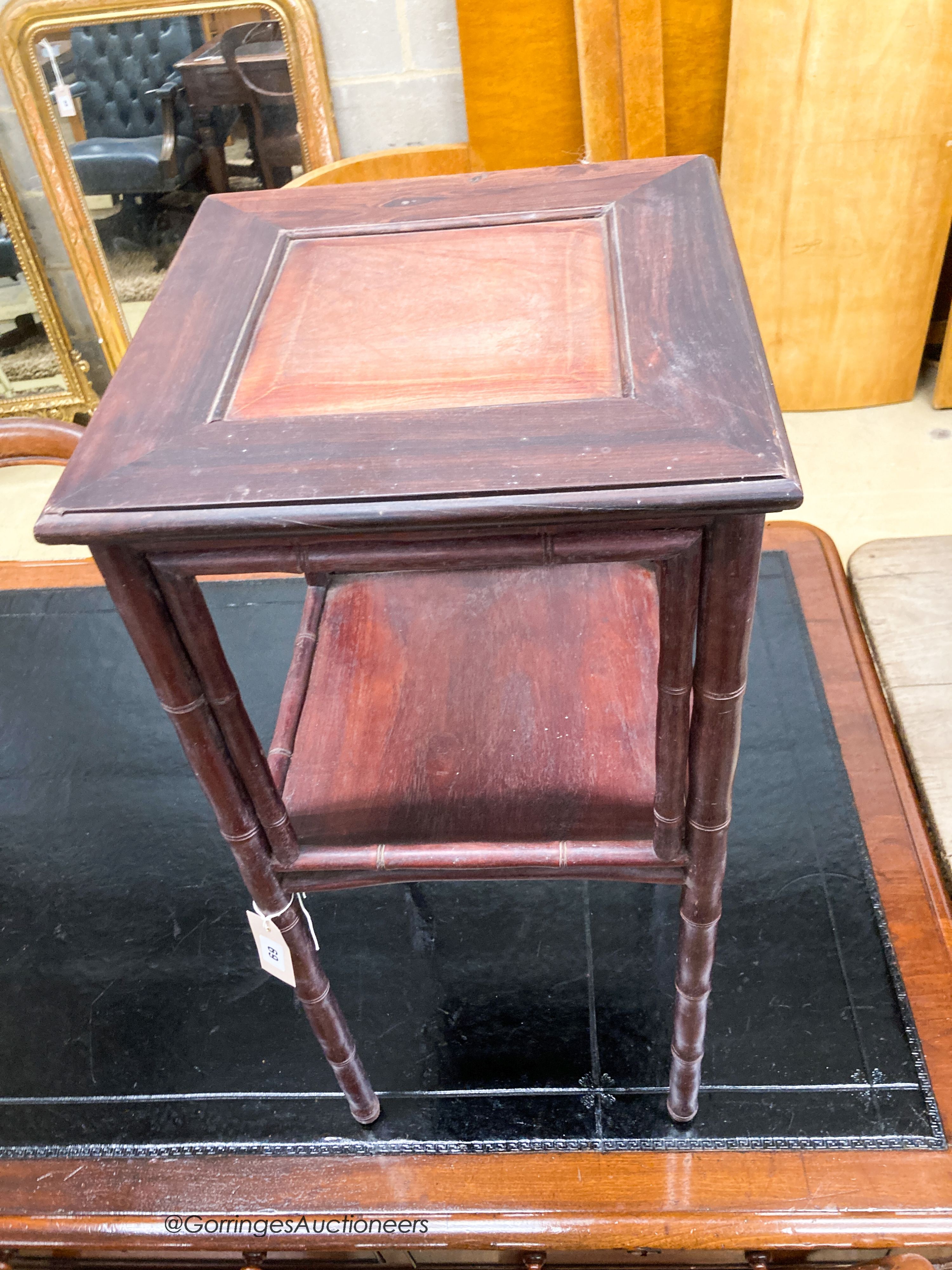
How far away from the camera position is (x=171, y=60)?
200cm

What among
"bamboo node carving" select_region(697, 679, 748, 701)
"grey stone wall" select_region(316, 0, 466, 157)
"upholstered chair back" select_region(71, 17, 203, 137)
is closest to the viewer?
"bamboo node carving" select_region(697, 679, 748, 701)

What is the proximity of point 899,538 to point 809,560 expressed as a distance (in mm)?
162

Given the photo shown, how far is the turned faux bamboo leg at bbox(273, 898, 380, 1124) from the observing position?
914mm

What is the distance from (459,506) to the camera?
601 mm

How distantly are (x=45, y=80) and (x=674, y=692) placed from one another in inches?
76.2

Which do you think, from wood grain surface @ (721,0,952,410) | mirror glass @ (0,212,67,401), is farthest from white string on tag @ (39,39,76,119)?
wood grain surface @ (721,0,952,410)

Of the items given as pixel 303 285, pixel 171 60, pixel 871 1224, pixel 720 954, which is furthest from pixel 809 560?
pixel 171 60

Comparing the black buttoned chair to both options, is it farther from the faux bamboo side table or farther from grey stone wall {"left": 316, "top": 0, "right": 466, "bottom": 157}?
the faux bamboo side table

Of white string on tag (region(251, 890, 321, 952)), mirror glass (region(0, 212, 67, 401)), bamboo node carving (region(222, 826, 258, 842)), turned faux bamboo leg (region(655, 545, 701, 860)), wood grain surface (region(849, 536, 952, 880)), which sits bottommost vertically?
wood grain surface (region(849, 536, 952, 880))

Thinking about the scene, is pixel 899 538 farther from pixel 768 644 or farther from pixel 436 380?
pixel 436 380

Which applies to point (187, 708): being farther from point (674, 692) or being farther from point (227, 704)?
point (674, 692)

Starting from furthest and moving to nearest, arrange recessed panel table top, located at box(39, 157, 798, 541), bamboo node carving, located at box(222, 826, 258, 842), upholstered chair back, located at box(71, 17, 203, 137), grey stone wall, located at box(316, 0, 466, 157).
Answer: upholstered chair back, located at box(71, 17, 203, 137), grey stone wall, located at box(316, 0, 466, 157), bamboo node carving, located at box(222, 826, 258, 842), recessed panel table top, located at box(39, 157, 798, 541)

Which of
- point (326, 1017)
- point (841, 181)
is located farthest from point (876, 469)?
point (326, 1017)

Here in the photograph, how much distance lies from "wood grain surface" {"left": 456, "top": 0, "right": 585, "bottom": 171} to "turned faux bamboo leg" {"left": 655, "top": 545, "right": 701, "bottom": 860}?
4.65 feet
